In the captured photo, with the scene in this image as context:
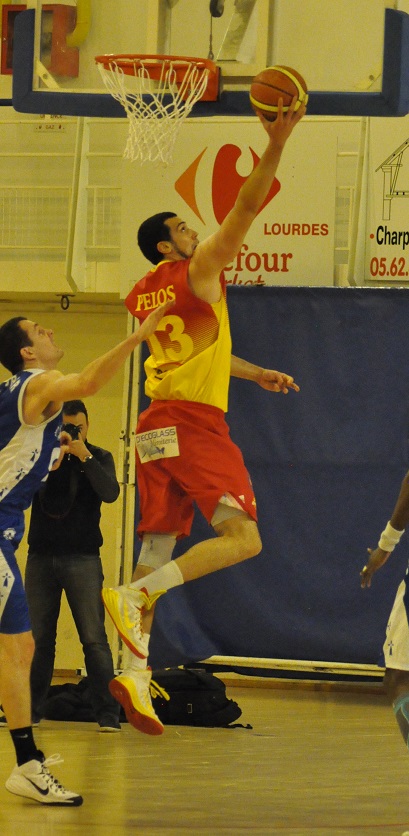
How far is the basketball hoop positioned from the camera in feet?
21.5

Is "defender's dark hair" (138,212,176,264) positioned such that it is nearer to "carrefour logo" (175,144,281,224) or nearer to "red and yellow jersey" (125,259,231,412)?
"red and yellow jersey" (125,259,231,412)

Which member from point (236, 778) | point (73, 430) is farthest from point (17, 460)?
point (73, 430)

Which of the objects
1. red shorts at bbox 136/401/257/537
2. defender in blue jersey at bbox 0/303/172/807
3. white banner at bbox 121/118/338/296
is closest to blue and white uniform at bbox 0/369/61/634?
defender in blue jersey at bbox 0/303/172/807

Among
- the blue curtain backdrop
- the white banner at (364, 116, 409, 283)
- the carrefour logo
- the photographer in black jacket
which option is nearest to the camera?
the photographer in black jacket

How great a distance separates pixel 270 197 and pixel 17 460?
16.4 ft

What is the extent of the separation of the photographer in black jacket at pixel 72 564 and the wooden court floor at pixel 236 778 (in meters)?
0.35

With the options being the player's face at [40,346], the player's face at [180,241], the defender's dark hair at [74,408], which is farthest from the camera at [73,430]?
the player's face at [40,346]

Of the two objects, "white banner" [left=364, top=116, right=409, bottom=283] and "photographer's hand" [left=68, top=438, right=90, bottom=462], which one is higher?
"white banner" [left=364, top=116, right=409, bottom=283]

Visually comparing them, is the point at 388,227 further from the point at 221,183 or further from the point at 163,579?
the point at 163,579

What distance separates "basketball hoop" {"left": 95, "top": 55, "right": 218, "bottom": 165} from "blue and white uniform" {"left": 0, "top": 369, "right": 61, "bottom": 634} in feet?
5.76

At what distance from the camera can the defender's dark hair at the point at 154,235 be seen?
662cm

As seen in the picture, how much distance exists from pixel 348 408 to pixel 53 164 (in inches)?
166

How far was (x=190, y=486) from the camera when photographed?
244 inches

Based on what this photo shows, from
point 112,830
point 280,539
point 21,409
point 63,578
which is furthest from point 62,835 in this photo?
point 280,539
